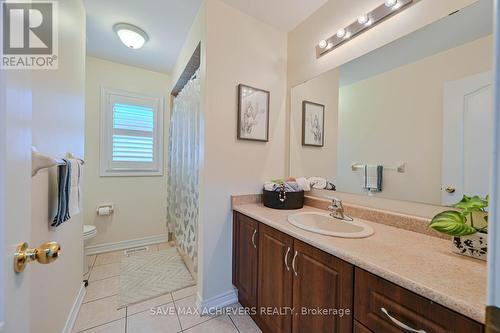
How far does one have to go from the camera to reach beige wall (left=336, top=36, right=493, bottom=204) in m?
1.06

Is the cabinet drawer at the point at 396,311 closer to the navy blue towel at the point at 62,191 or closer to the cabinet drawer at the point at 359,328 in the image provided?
the cabinet drawer at the point at 359,328

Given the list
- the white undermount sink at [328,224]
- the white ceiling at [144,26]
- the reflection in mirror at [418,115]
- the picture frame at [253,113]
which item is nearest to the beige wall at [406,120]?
the reflection in mirror at [418,115]

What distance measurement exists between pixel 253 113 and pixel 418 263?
1462mm

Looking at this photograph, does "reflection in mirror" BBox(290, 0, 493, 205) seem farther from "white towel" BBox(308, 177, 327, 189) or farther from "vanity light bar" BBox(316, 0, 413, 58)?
"vanity light bar" BBox(316, 0, 413, 58)

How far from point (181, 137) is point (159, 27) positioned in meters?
1.11

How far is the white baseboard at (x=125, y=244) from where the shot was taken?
8.52 feet

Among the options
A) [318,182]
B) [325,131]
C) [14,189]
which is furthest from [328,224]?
[14,189]

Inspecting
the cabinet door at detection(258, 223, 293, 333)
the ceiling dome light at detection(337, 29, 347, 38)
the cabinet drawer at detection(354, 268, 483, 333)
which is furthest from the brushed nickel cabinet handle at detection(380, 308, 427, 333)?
→ the ceiling dome light at detection(337, 29, 347, 38)

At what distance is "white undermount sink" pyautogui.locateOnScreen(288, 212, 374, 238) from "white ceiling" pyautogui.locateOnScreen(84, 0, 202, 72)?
1.92 m

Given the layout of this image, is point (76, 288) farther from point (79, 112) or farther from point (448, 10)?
point (448, 10)

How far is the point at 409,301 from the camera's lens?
666 millimetres

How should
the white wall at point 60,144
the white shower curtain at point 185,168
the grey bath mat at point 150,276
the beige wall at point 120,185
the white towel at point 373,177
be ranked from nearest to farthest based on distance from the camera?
1. the white wall at point 60,144
2. the white towel at point 373,177
3. the grey bath mat at point 150,276
4. the white shower curtain at point 185,168
5. the beige wall at point 120,185

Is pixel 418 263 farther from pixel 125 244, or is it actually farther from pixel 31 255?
pixel 125 244

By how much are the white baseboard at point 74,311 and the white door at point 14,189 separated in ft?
4.00
